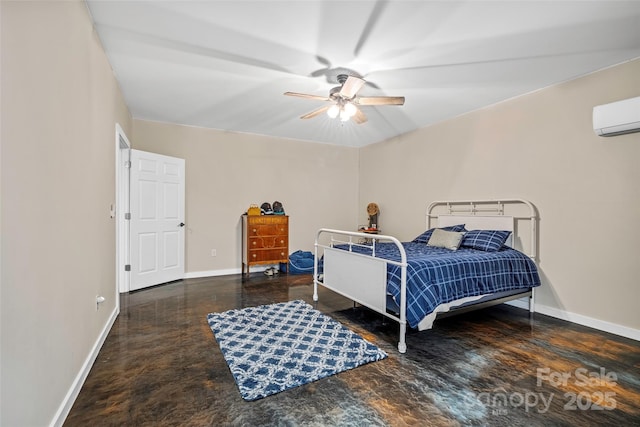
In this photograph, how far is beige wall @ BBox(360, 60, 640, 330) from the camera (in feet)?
9.21

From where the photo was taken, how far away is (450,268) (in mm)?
2721

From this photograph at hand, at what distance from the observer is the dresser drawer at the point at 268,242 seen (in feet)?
16.7

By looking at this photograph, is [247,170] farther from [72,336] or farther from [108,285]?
[72,336]

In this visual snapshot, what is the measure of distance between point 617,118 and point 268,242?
457 centimetres

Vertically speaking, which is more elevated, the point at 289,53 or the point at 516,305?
the point at 289,53

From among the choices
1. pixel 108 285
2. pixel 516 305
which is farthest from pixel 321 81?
pixel 516 305

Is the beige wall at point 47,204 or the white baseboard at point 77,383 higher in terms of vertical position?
the beige wall at point 47,204

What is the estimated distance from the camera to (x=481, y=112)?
13.2 ft

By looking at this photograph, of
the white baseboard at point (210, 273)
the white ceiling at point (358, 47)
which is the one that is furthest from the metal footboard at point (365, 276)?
the white baseboard at point (210, 273)

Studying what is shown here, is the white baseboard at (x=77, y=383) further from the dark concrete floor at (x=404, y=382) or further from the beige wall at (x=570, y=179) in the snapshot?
the beige wall at (x=570, y=179)

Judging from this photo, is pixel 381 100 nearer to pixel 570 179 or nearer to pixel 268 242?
pixel 570 179

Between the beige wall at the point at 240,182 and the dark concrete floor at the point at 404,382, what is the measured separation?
2.14m

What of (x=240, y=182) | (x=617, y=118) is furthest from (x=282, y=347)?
(x=617, y=118)

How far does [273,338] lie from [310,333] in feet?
1.12
